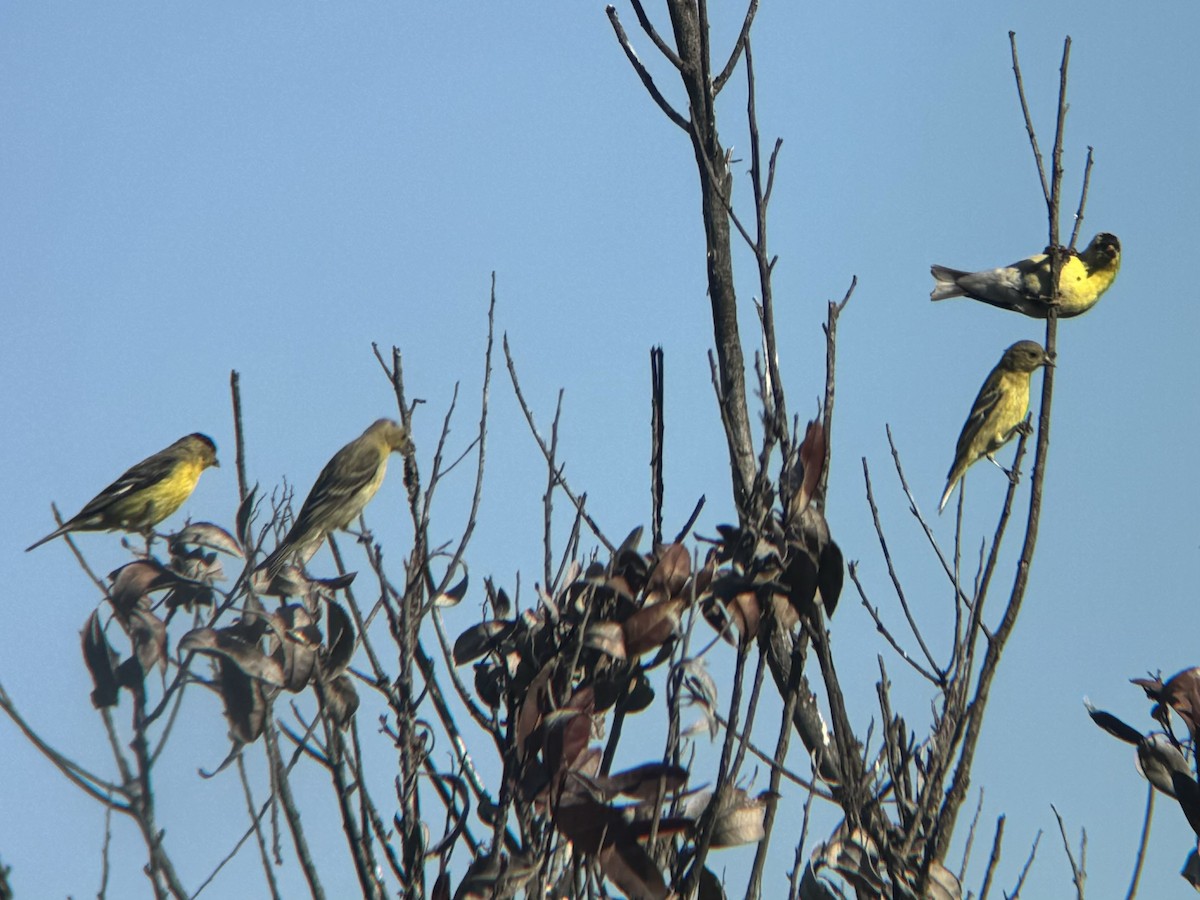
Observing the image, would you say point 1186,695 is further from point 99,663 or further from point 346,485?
point 346,485

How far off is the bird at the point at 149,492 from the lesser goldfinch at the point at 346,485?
1.22 meters

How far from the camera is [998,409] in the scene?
11367mm

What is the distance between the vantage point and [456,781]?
2.40 metres

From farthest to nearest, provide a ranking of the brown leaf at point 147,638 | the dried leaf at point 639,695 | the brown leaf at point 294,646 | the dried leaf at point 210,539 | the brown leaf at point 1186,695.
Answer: the dried leaf at point 210,539
the brown leaf at point 147,638
the brown leaf at point 294,646
the brown leaf at point 1186,695
the dried leaf at point 639,695

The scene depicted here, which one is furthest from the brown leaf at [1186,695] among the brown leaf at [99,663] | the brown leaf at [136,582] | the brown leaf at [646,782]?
the brown leaf at [99,663]

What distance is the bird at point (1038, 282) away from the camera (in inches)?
381

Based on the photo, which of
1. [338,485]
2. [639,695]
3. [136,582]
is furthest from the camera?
[338,485]

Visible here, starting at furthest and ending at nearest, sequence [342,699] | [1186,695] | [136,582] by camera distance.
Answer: [136,582]
[342,699]
[1186,695]

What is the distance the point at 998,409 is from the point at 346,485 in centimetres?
551

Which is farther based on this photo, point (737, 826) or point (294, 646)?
point (294, 646)

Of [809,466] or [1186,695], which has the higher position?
[809,466]

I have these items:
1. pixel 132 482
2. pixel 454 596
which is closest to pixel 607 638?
pixel 454 596

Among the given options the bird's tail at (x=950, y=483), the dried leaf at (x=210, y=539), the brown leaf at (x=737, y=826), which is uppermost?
the bird's tail at (x=950, y=483)

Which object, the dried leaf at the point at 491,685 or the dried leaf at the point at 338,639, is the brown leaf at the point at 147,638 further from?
the dried leaf at the point at 491,685
